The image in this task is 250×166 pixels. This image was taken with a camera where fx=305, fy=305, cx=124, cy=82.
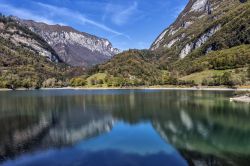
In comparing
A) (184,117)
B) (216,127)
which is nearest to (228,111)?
(184,117)

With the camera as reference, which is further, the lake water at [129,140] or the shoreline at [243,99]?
the shoreline at [243,99]

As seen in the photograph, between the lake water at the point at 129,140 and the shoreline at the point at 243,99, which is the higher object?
the shoreline at the point at 243,99

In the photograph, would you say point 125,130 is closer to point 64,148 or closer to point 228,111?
point 64,148

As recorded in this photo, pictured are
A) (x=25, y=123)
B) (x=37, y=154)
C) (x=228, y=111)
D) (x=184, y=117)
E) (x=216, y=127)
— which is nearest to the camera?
(x=37, y=154)

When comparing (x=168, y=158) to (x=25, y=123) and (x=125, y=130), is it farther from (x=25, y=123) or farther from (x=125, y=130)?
(x=25, y=123)

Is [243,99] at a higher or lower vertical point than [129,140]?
higher

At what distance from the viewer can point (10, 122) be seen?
79.9 meters

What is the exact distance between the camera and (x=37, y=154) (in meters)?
47.2

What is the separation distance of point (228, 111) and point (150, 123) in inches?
1160

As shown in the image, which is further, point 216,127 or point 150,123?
point 150,123

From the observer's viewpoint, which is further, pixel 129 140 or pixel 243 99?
pixel 243 99

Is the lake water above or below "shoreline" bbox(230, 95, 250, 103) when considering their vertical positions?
below

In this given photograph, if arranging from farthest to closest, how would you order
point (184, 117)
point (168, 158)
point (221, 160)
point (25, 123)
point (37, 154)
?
point (184, 117)
point (25, 123)
point (37, 154)
point (168, 158)
point (221, 160)

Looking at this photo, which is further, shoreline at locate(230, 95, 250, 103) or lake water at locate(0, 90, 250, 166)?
shoreline at locate(230, 95, 250, 103)
